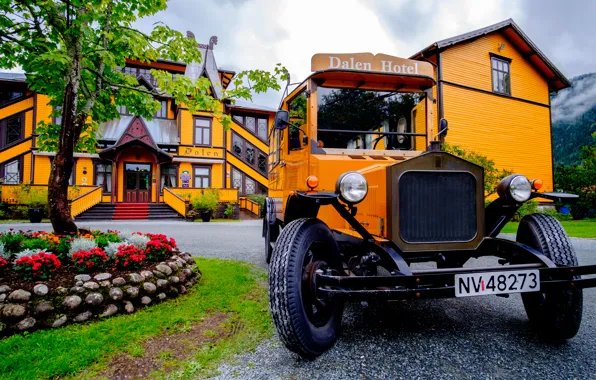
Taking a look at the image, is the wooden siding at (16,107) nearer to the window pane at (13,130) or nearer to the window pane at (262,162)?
the window pane at (13,130)

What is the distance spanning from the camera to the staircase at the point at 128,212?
55.4 ft

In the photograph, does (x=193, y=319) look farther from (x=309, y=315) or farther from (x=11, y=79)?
(x=11, y=79)

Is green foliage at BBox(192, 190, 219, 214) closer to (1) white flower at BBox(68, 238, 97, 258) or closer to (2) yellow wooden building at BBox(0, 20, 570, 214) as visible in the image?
(2) yellow wooden building at BBox(0, 20, 570, 214)

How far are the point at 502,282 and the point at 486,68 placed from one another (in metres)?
18.2

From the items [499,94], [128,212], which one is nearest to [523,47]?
[499,94]

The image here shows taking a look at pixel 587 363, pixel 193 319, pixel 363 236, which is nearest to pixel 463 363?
pixel 587 363

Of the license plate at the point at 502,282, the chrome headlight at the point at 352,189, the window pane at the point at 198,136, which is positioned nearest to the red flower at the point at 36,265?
the chrome headlight at the point at 352,189

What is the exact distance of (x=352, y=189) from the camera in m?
2.47

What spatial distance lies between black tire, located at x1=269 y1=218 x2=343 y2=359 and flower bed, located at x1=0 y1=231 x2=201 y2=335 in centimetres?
209

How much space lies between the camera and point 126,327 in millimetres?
3008

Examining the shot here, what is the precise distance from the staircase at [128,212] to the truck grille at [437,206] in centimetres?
1747

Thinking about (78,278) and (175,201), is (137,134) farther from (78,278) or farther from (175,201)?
(78,278)

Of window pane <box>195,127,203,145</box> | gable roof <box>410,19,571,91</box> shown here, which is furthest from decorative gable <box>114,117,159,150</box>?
gable roof <box>410,19,571,91</box>

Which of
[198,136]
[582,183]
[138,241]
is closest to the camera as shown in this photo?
[138,241]
